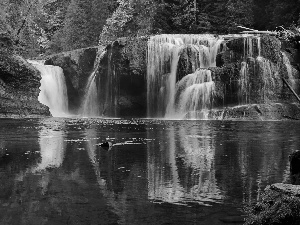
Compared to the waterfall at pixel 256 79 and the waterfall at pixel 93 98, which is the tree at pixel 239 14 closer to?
the waterfall at pixel 256 79

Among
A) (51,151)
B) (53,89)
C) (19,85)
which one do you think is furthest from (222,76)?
(51,151)

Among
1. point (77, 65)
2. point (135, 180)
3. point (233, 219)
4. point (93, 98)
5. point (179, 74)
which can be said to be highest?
point (77, 65)

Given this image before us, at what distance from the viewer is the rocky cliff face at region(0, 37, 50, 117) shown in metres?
32.6

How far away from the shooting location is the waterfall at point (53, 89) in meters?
39.4

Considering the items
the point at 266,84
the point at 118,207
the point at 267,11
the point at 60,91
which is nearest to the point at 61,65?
the point at 60,91

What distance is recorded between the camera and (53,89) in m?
40.0

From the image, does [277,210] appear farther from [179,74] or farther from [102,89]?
[102,89]

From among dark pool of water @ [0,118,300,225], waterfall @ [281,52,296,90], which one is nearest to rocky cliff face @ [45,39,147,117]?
waterfall @ [281,52,296,90]

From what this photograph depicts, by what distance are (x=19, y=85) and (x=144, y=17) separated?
20622 millimetres

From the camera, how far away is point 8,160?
35.2ft

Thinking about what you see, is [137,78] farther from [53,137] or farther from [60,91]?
[53,137]

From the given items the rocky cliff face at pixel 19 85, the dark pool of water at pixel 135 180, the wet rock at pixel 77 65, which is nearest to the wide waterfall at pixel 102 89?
the wet rock at pixel 77 65

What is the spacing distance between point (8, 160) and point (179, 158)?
4.28m

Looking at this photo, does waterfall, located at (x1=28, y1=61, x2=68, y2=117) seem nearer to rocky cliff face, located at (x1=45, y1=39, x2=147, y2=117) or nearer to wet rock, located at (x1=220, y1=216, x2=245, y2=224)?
rocky cliff face, located at (x1=45, y1=39, x2=147, y2=117)
